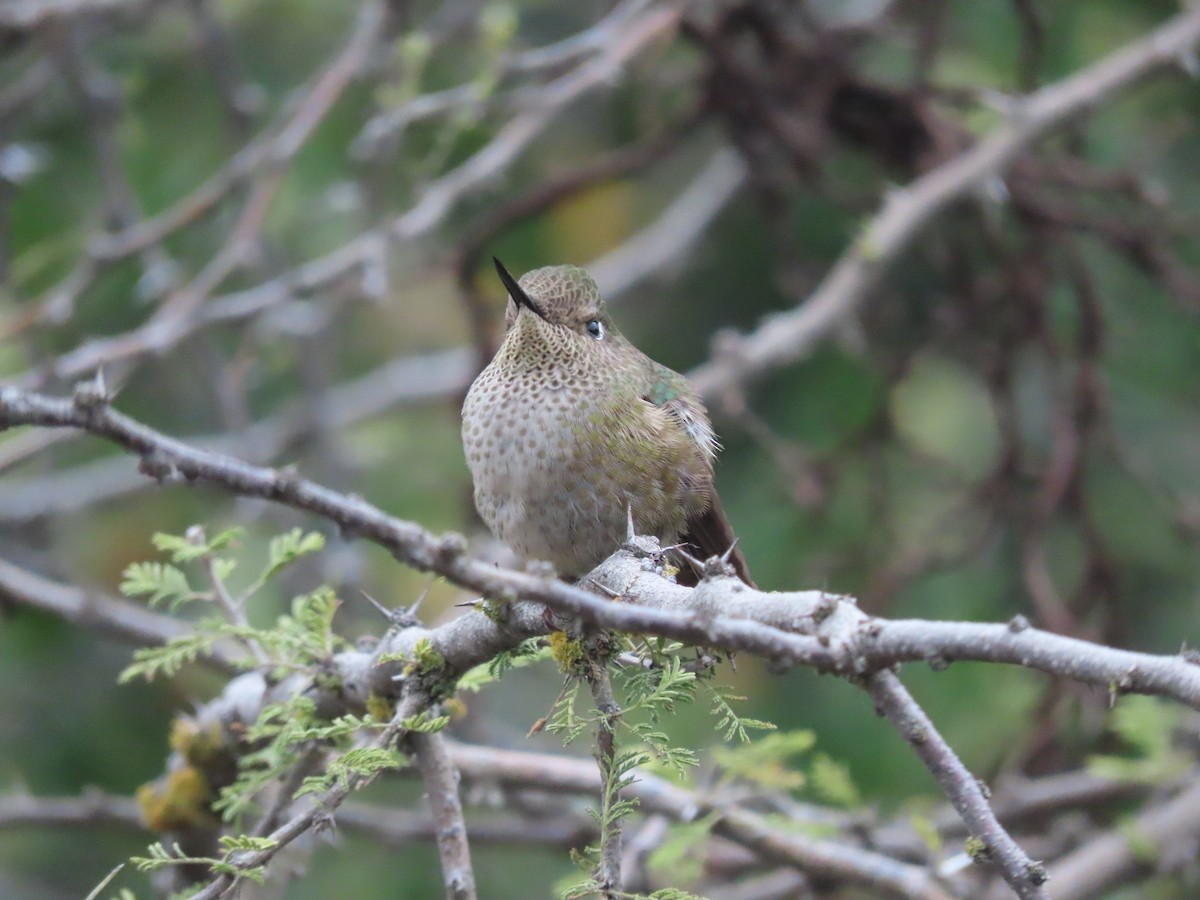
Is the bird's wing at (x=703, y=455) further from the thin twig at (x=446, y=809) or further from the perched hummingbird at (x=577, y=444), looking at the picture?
the thin twig at (x=446, y=809)

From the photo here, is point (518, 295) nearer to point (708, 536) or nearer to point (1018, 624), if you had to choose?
point (708, 536)

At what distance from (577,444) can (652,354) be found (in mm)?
4080

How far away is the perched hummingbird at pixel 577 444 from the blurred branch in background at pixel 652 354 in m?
0.46

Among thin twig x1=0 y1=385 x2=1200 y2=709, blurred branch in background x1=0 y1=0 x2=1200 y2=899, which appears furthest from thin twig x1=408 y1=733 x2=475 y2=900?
thin twig x1=0 y1=385 x2=1200 y2=709

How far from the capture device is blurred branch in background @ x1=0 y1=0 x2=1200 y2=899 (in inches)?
144

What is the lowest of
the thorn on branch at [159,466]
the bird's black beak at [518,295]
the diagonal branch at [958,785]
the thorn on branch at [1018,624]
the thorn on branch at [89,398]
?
the diagonal branch at [958,785]

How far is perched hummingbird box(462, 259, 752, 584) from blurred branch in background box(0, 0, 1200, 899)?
1.51 ft

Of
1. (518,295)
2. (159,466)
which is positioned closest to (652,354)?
(518,295)

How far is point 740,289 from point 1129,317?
2.05m

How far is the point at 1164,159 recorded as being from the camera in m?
7.45

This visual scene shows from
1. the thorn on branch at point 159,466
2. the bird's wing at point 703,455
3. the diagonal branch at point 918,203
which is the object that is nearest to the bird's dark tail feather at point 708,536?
the bird's wing at point 703,455

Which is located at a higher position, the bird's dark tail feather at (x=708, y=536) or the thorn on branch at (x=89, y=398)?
the bird's dark tail feather at (x=708, y=536)

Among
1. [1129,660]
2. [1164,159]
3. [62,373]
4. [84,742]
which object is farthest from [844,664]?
[1164,159]

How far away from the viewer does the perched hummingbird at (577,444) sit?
3213 mm
